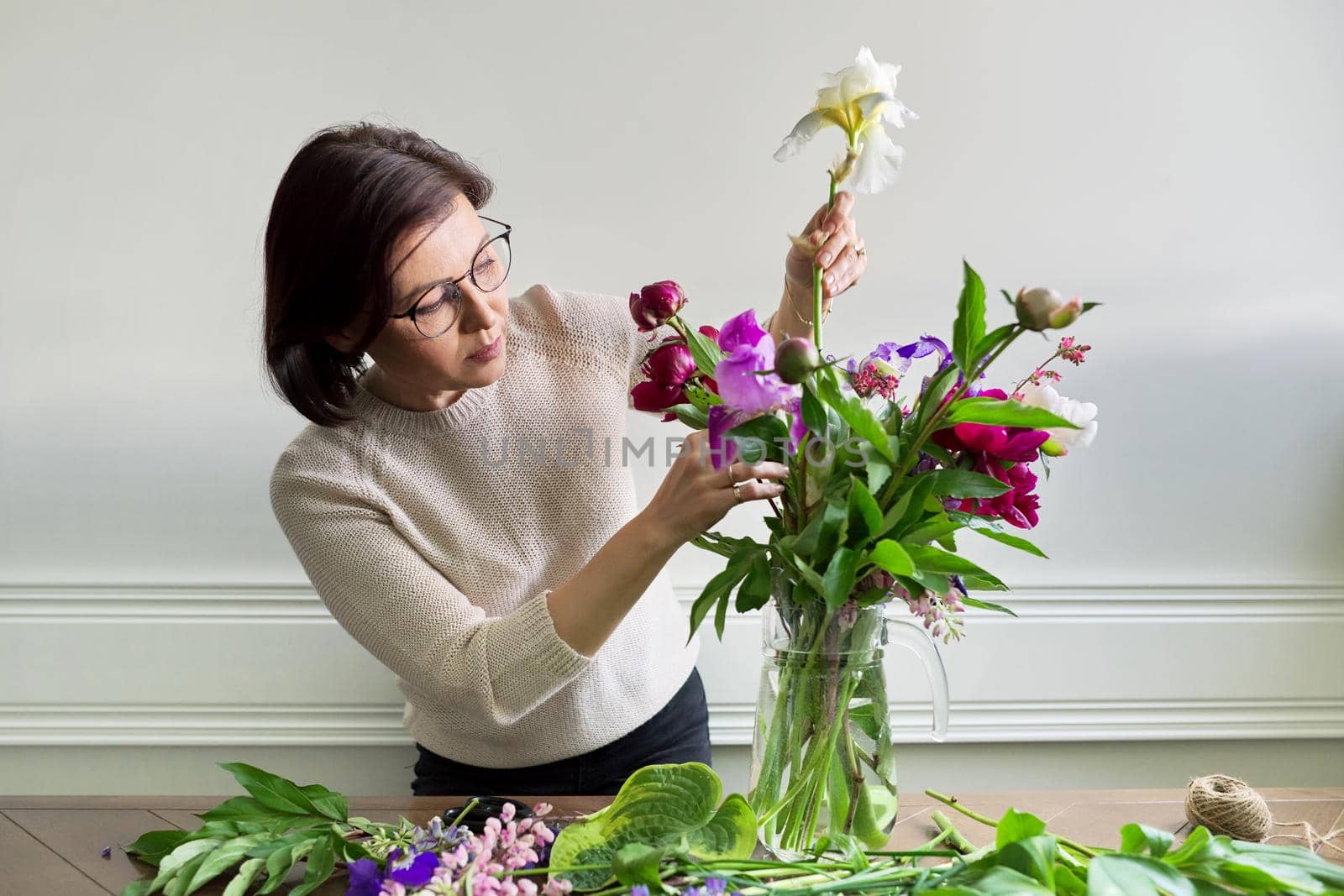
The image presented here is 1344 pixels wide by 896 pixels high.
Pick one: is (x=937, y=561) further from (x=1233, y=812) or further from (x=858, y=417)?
(x=1233, y=812)

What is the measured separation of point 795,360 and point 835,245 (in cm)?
27

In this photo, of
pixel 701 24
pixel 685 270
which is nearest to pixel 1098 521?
pixel 685 270

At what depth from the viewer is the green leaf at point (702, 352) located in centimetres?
81

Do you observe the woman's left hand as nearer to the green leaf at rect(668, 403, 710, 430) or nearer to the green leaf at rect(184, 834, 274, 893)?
the green leaf at rect(668, 403, 710, 430)

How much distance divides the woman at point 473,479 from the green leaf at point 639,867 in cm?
28

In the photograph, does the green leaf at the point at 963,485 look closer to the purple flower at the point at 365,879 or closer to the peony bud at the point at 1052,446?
the peony bud at the point at 1052,446

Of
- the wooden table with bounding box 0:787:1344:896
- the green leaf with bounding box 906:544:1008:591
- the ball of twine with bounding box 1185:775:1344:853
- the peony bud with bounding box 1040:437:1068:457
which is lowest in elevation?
the wooden table with bounding box 0:787:1344:896

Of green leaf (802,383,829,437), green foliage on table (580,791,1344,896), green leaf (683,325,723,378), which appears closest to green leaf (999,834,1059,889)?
green foliage on table (580,791,1344,896)

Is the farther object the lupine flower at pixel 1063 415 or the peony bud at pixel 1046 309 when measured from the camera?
the lupine flower at pixel 1063 415

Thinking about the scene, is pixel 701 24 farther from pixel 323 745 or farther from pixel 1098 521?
pixel 323 745

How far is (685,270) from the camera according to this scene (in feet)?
5.55

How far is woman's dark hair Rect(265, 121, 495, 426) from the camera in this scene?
111 centimetres

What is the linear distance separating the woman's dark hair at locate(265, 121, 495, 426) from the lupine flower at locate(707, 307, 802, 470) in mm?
531

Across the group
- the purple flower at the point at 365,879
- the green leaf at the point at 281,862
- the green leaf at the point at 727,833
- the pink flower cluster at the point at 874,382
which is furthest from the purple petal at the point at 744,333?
the green leaf at the point at 281,862
